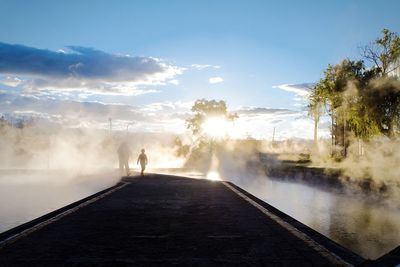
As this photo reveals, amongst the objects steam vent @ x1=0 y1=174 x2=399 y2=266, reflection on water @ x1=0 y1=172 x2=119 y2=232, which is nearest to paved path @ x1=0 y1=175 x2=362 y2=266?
steam vent @ x1=0 y1=174 x2=399 y2=266

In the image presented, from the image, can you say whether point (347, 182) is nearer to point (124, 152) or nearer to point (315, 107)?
point (124, 152)

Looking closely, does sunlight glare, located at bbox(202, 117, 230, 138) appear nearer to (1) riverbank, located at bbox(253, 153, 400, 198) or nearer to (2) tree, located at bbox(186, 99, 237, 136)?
(2) tree, located at bbox(186, 99, 237, 136)

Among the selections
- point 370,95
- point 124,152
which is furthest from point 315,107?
point 124,152

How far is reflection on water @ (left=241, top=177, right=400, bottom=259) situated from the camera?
38.5ft

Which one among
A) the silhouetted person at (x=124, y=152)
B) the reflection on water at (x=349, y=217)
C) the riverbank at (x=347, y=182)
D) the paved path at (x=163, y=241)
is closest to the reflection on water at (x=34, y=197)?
the silhouetted person at (x=124, y=152)

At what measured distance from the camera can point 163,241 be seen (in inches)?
292

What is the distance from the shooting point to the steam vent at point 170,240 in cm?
614

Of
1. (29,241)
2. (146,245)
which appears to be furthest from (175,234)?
(29,241)

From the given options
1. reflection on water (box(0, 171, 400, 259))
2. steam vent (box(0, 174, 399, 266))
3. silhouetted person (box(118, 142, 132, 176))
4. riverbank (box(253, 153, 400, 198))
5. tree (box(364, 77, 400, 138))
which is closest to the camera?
steam vent (box(0, 174, 399, 266))

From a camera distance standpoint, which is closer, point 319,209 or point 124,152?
point 319,209

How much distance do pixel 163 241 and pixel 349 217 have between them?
10.2 meters

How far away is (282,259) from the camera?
20.5 ft

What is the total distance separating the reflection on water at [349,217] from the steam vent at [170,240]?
2454 millimetres

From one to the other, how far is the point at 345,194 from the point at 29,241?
18.9 metres
